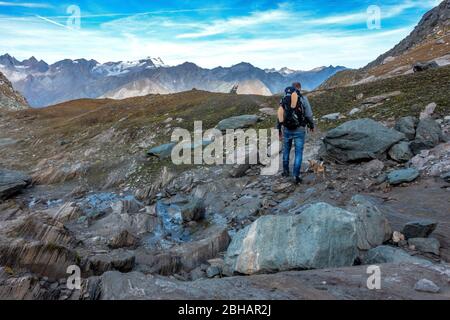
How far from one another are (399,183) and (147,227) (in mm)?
8692

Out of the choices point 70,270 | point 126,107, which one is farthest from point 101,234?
point 126,107

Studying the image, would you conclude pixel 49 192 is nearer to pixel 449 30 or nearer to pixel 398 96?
pixel 398 96

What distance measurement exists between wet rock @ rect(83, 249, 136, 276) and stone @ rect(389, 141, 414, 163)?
9.67 meters

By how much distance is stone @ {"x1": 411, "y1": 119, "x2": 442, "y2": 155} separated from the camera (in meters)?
13.2

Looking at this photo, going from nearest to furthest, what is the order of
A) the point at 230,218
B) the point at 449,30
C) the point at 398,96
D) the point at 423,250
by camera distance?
the point at 423,250 → the point at 230,218 → the point at 398,96 → the point at 449,30

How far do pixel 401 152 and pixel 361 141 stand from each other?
144cm

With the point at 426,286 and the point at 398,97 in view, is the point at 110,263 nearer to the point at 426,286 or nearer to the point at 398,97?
the point at 426,286

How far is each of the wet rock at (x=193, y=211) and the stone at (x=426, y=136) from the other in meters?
8.09

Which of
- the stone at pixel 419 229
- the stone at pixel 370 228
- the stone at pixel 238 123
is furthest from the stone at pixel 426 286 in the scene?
the stone at pixel 238 123

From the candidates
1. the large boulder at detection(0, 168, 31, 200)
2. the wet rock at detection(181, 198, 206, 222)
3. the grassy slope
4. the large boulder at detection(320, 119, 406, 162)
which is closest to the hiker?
the large boulder at detection(320, 119, 406, 162)

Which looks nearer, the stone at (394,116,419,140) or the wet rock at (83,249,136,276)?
the wet rock at (83,249,136,276)

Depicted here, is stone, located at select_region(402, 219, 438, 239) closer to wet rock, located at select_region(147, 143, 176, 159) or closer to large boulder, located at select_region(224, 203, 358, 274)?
large boulder, located at select_region(224, 203, 358, 274)

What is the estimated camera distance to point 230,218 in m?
13.1

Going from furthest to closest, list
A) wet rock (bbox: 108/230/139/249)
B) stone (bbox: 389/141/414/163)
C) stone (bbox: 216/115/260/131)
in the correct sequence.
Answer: stone (bbox: 216/115/260/131), stone (bbox: 389/141/414/163), wet rock (bbox: 108/230/139/249)
